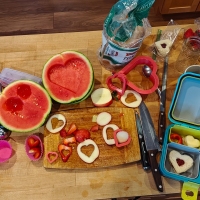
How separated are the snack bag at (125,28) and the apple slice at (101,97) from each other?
158 mm

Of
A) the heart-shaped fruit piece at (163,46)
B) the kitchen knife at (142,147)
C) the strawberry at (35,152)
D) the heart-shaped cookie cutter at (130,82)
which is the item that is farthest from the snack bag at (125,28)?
the strawberry at (35,152)

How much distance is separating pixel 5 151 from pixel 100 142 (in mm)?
405

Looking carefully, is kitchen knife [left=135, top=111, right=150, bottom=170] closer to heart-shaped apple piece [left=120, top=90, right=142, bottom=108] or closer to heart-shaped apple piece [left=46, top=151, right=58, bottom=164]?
heart-shaped apple piece [left=120, top=90, right=142, bottom=108]

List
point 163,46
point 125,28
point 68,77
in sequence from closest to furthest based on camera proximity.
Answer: point 125,28 → point 68,77 → point 163,46

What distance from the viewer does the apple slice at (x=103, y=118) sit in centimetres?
103

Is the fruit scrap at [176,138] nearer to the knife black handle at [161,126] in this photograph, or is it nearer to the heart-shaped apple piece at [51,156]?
the knife black handle at [161,126]

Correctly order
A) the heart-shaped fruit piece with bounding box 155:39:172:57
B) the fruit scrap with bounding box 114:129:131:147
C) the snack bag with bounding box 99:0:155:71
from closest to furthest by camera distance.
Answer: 1. the snack bag with bounding box 99:0:155:71
2. the fruit scrap with bounding box 114:129:131:147
3. the heart-shaped fruit piece with bounding box 155:39:172:57

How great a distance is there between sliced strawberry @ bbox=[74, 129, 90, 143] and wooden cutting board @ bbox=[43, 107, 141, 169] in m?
0.02

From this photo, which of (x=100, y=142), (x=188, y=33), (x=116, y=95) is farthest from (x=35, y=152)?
(x=188, y=33)

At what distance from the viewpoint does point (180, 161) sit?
952 mm

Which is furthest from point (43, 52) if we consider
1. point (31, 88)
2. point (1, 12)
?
point (1, 12)

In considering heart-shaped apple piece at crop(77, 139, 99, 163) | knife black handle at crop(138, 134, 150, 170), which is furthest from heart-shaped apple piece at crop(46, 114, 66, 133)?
knife black handle at crop(138, 134, 150, 170)

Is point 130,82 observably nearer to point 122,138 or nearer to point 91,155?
point 122,138

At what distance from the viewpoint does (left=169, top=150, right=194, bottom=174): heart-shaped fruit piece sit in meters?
0.94
